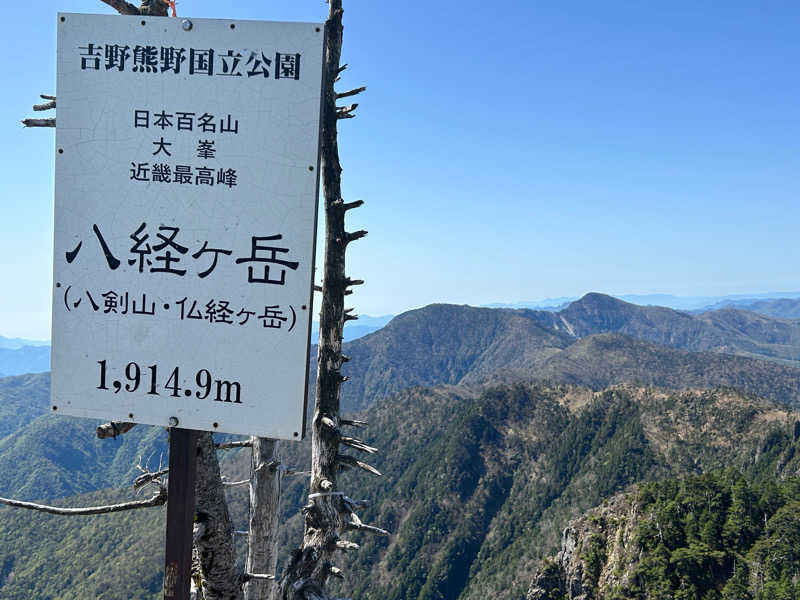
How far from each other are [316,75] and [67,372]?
2439mm

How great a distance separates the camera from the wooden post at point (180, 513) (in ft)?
10.9

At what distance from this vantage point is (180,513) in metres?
3.34

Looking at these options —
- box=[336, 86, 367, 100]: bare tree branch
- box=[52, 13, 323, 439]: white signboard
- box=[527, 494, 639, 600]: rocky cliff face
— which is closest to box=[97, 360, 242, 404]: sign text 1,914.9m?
box=[52, 13, 323, 439]: white signboard

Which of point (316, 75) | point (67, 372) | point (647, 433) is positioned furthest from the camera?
point (647, 433)

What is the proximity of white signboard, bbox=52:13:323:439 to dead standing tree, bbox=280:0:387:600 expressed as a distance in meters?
2.60

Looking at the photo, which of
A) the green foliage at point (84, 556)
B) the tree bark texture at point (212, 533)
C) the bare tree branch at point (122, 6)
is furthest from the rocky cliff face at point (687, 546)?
the green foliage at point (84, 556)

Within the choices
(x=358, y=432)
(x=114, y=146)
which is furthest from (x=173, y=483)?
(x=358, y=432)

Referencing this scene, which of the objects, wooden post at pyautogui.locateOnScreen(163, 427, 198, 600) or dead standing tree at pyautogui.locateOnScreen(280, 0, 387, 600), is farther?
dead standing tree at pyautogui.locateOnScreen(280, 0, 387, 600)

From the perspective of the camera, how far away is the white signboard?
3.24 meters

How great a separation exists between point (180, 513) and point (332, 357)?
114 inches

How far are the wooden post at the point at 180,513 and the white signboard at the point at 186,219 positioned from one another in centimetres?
16

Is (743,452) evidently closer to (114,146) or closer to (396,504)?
(396,504)

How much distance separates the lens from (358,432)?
140 meters

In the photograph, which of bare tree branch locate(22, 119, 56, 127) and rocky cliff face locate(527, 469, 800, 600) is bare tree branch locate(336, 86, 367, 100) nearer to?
bare tree branch locate(22, 119, 56, 127)
